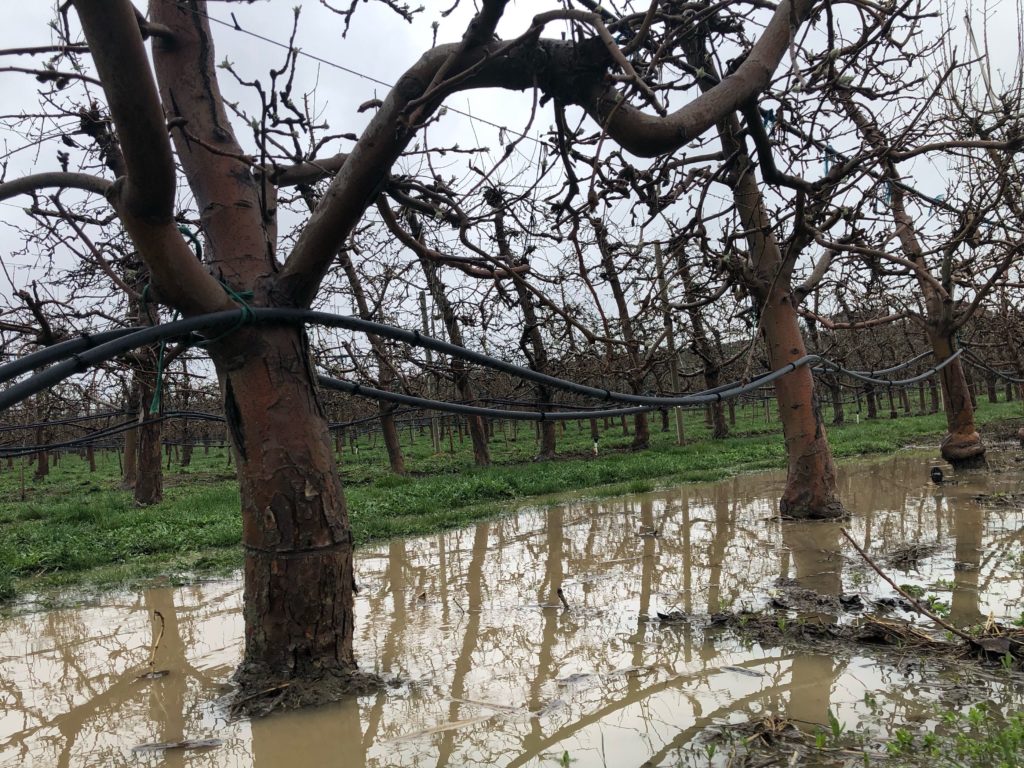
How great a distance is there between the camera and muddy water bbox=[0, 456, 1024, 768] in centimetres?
279

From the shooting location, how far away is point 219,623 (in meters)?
5.00

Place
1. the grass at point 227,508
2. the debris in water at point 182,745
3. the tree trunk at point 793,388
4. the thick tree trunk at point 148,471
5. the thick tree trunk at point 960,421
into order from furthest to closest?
the thick tree trunk at point 148,471
the thick tree trunk at point 960,421
the grass at point 227,508
the tree trunk at point 793,388
the debris in water at point 182,745

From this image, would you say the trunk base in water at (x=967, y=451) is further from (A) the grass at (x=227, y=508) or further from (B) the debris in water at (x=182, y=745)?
(B) the debris in water at (x=182, y=745)

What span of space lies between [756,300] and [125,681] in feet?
20.1

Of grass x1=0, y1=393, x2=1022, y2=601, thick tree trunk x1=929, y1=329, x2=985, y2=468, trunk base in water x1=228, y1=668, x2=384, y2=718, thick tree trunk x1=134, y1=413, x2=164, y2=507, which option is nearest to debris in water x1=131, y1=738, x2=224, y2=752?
trunk base in water x1=228, y1=668, x2=384, y2=718

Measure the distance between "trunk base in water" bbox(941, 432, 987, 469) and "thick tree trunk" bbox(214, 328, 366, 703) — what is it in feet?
32.7

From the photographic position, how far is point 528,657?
3.75 metres

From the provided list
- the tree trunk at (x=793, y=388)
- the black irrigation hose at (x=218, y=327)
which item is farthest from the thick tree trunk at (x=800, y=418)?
the black irrigation hose at (x=218, y=327)

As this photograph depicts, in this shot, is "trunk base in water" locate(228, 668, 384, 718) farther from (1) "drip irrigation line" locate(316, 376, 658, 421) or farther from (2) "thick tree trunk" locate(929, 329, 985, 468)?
(2) "thick tree trunk" locate(929, 329, 985, 468)

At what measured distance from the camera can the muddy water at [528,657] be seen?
2785 mm

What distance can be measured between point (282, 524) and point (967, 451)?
33.6 feet

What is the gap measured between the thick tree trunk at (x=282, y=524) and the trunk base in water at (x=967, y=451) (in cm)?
996

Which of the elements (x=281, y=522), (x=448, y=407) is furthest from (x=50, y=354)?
(x=448, y=407)

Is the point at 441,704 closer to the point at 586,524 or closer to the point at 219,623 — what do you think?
the point at 219,623
